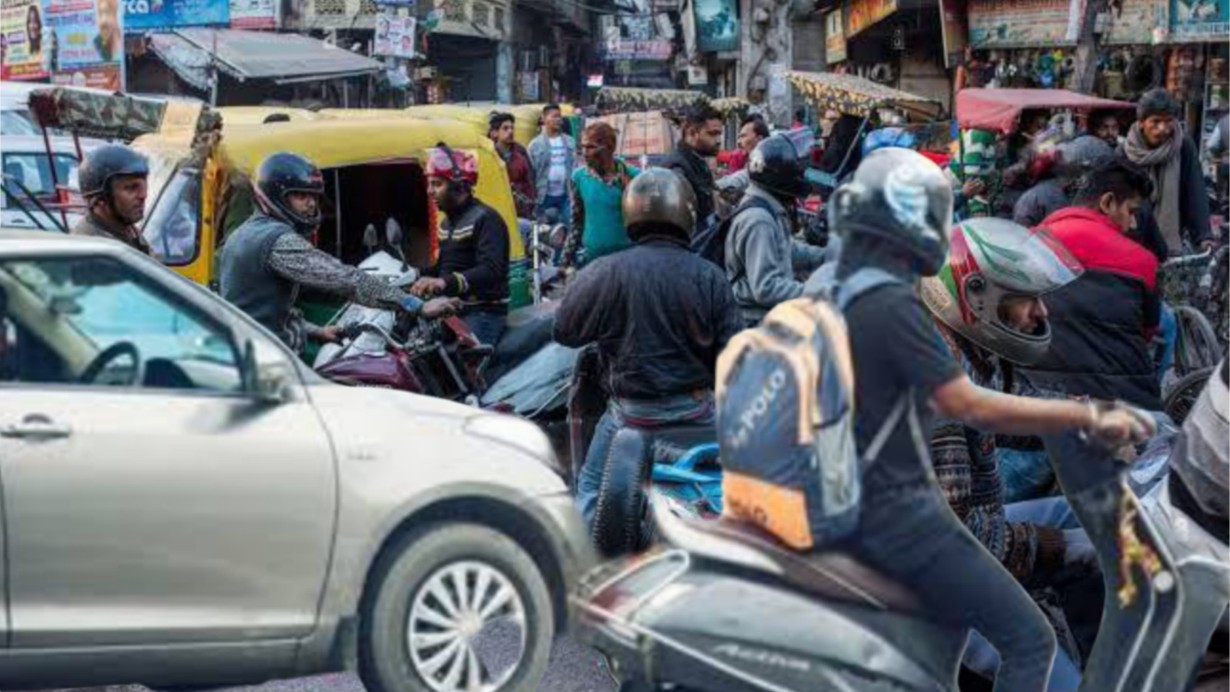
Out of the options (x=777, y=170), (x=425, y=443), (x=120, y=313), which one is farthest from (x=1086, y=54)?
(x=120, y=313)

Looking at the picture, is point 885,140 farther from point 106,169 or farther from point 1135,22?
point 106,169

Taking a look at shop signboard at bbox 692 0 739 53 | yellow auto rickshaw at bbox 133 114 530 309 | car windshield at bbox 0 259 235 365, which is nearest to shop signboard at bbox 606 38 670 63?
shop signboard at bbox 692 0 739 53

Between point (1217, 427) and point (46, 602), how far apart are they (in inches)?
126

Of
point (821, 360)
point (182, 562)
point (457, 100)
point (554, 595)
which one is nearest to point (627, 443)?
point (554, 595)

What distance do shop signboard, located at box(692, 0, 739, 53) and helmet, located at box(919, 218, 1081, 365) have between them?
36.2 m

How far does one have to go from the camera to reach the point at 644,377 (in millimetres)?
5969

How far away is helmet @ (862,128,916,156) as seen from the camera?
13.9 metres

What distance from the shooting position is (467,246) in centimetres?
834

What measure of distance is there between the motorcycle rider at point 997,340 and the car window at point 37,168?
11.4 metres

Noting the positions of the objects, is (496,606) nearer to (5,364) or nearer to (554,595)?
(554,595)

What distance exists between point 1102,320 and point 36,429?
397 centimetres

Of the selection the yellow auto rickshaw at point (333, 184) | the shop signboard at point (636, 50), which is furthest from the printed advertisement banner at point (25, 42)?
the shop signboard at point (636, 50)

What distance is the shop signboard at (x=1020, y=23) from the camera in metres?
17.8

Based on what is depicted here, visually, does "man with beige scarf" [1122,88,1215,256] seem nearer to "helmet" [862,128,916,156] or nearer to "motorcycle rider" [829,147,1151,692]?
"helmet" [862,128,916,156]
